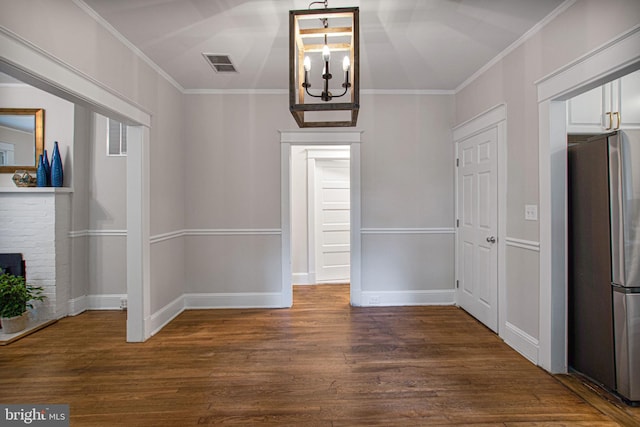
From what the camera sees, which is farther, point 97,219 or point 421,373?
point 97,219

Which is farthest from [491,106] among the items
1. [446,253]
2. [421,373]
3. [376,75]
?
[421,373]

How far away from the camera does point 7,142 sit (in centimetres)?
359

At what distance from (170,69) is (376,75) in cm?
218

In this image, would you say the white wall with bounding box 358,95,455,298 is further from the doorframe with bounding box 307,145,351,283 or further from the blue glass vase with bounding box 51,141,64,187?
the blue glass vase with bounding box 51,141,64,187

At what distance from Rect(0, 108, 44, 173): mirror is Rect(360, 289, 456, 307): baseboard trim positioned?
420 centimetres

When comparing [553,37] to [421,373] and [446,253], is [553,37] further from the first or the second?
[421,373]

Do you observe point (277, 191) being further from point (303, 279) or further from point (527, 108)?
point (527, 108)

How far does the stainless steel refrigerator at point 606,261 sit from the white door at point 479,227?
0.75m

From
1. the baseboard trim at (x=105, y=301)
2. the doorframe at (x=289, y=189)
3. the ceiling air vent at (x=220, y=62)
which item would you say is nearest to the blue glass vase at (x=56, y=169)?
the baseboard trim at (x=105, y=301)

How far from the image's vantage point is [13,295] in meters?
3.18

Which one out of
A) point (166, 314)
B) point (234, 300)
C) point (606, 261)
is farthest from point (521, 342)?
point (166, 314)

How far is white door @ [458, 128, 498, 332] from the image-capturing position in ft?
10.4

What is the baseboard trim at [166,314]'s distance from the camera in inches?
127

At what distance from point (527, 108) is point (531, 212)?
871 millimetres
